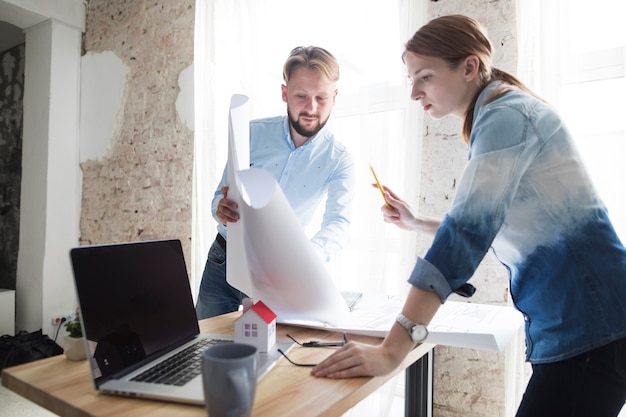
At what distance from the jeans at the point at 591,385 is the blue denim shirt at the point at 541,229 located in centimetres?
2

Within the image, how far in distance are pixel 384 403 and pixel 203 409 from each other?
1.60m

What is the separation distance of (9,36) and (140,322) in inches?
178

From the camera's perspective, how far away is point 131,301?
0.79 meters

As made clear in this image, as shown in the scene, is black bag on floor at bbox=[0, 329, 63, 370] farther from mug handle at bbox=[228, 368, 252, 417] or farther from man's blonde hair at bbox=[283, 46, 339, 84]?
mug handle at bbox=[228, 368, 252, 417]

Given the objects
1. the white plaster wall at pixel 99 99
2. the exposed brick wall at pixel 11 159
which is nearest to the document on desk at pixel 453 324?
the white plaster wall at pixel 99 99

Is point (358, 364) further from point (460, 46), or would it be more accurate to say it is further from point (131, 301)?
point (460, 46)

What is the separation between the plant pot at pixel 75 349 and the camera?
0.85m

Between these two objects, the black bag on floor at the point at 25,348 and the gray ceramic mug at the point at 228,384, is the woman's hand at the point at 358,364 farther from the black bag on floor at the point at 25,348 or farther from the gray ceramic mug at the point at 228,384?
the black bag on floor at the point at 25,348

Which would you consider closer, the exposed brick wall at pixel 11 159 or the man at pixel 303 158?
the man at pixel 303 158

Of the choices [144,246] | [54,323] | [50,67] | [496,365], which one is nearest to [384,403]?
[496,365]

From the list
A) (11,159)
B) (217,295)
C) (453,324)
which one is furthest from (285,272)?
(11,159)


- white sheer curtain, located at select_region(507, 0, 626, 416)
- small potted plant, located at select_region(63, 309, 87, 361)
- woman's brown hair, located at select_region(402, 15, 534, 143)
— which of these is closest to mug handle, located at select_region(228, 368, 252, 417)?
small potted plant, located at select_region(63, 309, 87, 361)

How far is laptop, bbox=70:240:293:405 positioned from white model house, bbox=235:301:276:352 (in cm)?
3

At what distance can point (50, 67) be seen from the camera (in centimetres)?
357
